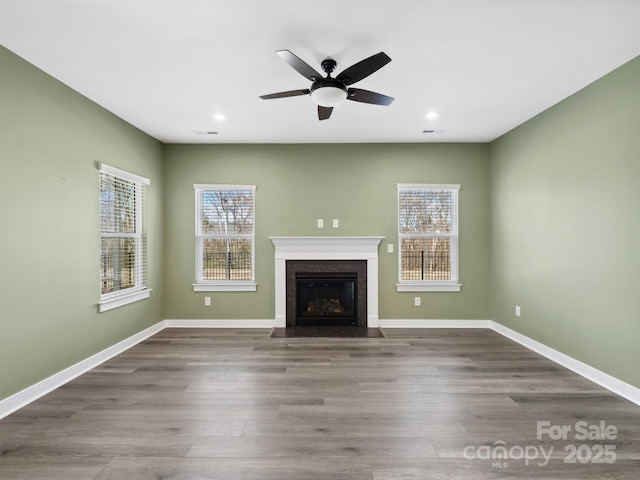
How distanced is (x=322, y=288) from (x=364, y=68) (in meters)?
3.18

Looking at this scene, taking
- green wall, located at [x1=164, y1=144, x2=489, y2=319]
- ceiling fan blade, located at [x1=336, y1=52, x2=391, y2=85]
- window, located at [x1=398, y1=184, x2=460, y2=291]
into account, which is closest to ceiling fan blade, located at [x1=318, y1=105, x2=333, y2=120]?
ceiling fan blade, located at [x1=336, y1=52, x2=391, y2=85]

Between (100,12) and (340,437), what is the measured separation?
9.98 ft

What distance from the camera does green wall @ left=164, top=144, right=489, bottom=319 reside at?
466cm

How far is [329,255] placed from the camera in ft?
15.2

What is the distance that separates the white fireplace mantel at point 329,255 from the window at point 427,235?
0.44m

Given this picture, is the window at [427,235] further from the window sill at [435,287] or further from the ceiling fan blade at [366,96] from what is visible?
the ceiling fan blade at [366,96]

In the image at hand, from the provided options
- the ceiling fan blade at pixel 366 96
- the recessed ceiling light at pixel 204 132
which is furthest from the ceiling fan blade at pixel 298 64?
the recessed ceiling light at pixel 204 132

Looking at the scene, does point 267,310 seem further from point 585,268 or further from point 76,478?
point 585,268

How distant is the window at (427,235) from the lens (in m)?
4.71

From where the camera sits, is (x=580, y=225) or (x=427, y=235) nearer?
(x=580, y=225)

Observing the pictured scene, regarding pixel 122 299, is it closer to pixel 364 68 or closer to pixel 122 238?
pixel 122 238

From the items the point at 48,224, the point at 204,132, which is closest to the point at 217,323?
the point at 48,224

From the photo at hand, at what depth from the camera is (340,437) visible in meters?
2.05

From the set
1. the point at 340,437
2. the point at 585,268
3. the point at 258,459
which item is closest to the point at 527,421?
the point at 340,437
